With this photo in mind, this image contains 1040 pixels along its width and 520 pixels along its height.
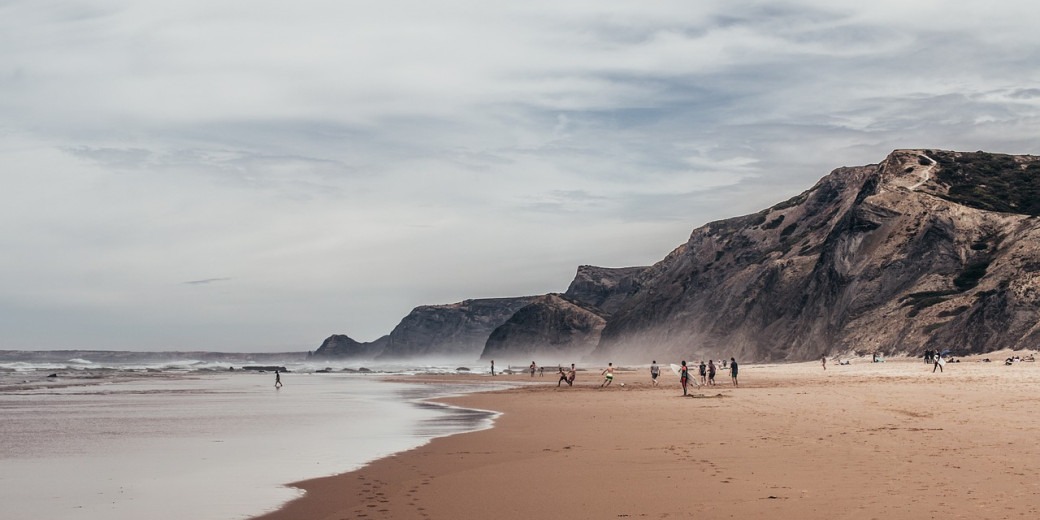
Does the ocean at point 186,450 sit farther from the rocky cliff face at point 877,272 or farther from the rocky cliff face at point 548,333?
the rocky cliff face at point 548,333

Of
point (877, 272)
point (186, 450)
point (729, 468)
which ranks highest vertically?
point (877, 272)

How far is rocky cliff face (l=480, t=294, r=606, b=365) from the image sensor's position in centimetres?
18288

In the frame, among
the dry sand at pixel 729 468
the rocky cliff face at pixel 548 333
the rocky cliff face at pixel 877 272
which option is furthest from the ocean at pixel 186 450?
the rocky cliff face at pixel 548 333

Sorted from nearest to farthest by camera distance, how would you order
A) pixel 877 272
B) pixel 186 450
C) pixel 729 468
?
pixel 729 468, pixel 186 450, pixel 877 272

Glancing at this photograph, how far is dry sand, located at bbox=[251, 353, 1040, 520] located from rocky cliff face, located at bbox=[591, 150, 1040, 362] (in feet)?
163

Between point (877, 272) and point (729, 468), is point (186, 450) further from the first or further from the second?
point (877, 272)

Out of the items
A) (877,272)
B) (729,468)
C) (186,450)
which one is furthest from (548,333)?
(729,468)

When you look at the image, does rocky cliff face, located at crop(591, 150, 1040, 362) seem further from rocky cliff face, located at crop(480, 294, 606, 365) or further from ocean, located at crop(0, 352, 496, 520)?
ocean, located at crop(0, 352, 496, 520)

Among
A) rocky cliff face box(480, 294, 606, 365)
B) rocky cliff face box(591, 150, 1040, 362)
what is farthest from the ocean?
rocky cliff face box(480, 294, 606, 365)

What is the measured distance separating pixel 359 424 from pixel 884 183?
8429 centimetres

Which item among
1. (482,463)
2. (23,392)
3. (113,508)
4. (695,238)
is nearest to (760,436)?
(482,463)

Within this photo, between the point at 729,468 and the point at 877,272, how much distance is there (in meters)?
78.6

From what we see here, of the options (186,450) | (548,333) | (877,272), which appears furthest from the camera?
(548,333)

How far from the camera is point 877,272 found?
8725 cm
